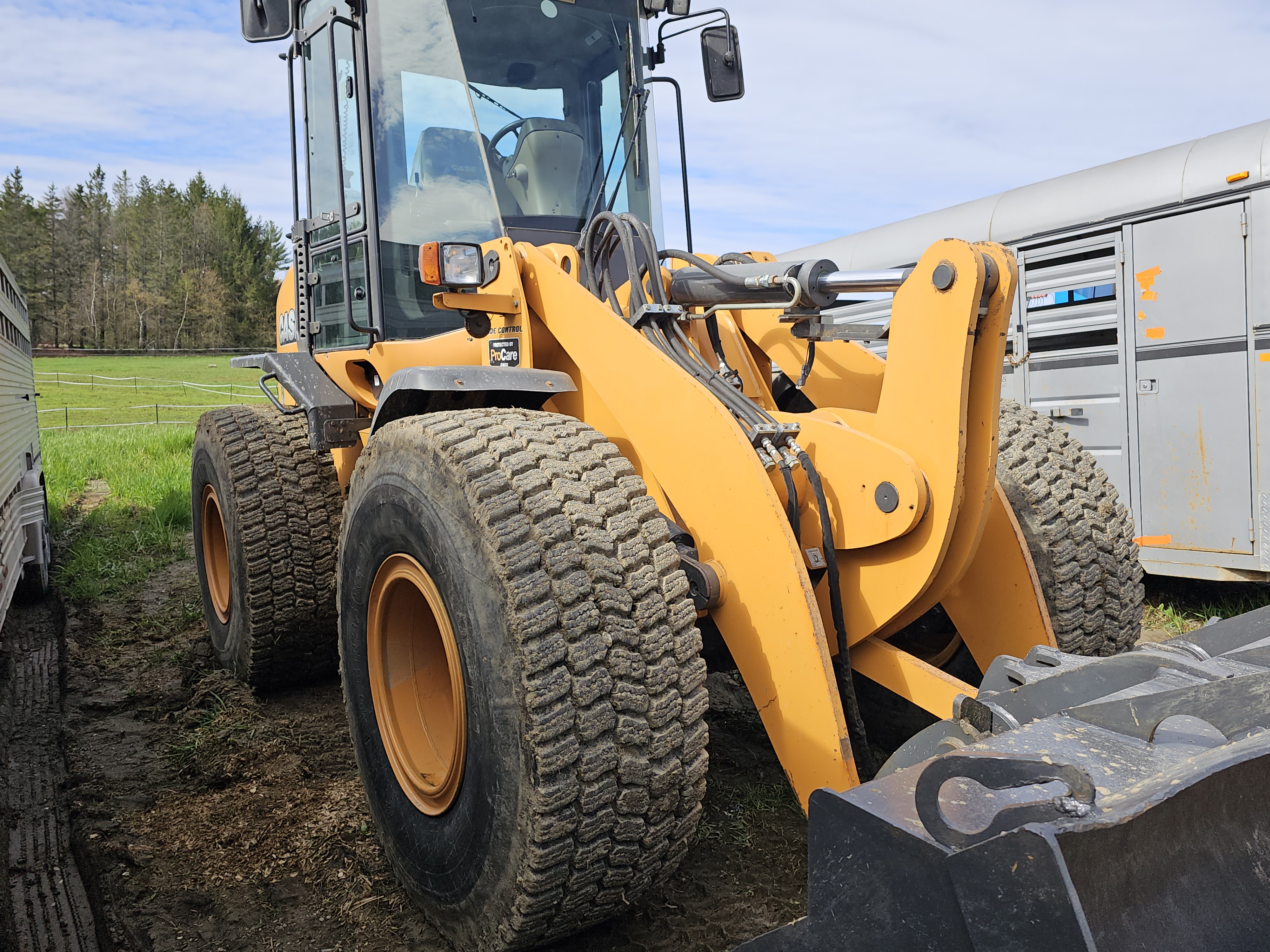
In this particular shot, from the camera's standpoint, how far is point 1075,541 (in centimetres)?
305

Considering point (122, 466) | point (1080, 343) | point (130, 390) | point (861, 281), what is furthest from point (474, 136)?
point (130, 390)

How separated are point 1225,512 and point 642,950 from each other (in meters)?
4.99

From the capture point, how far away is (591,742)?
2.10m

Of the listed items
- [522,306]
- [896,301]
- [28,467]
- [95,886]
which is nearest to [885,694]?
[896,301]

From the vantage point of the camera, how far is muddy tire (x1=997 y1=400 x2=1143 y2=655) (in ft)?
9.88

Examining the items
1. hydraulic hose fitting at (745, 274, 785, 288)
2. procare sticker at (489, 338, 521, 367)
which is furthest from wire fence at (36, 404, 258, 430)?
hydraulic hose fitting at (745, 274, 785, 288)

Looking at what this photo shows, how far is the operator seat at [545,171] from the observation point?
3504mm

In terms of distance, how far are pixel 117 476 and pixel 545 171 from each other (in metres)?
11.7

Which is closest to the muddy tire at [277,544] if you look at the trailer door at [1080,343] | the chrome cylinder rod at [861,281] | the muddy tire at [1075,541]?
the chrome cylinder rod at [861,281]

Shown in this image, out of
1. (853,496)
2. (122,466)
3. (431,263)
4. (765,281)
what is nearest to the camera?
(853,496)

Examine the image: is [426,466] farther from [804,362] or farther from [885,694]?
[885,694]

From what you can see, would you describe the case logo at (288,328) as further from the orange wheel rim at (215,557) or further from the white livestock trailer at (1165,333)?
the white livestock trailer at (1165,333)

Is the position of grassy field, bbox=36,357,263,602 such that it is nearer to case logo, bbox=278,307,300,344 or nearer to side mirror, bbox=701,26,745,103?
case logo, bbox=278,307,300,344

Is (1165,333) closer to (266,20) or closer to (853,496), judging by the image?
(853,496)
